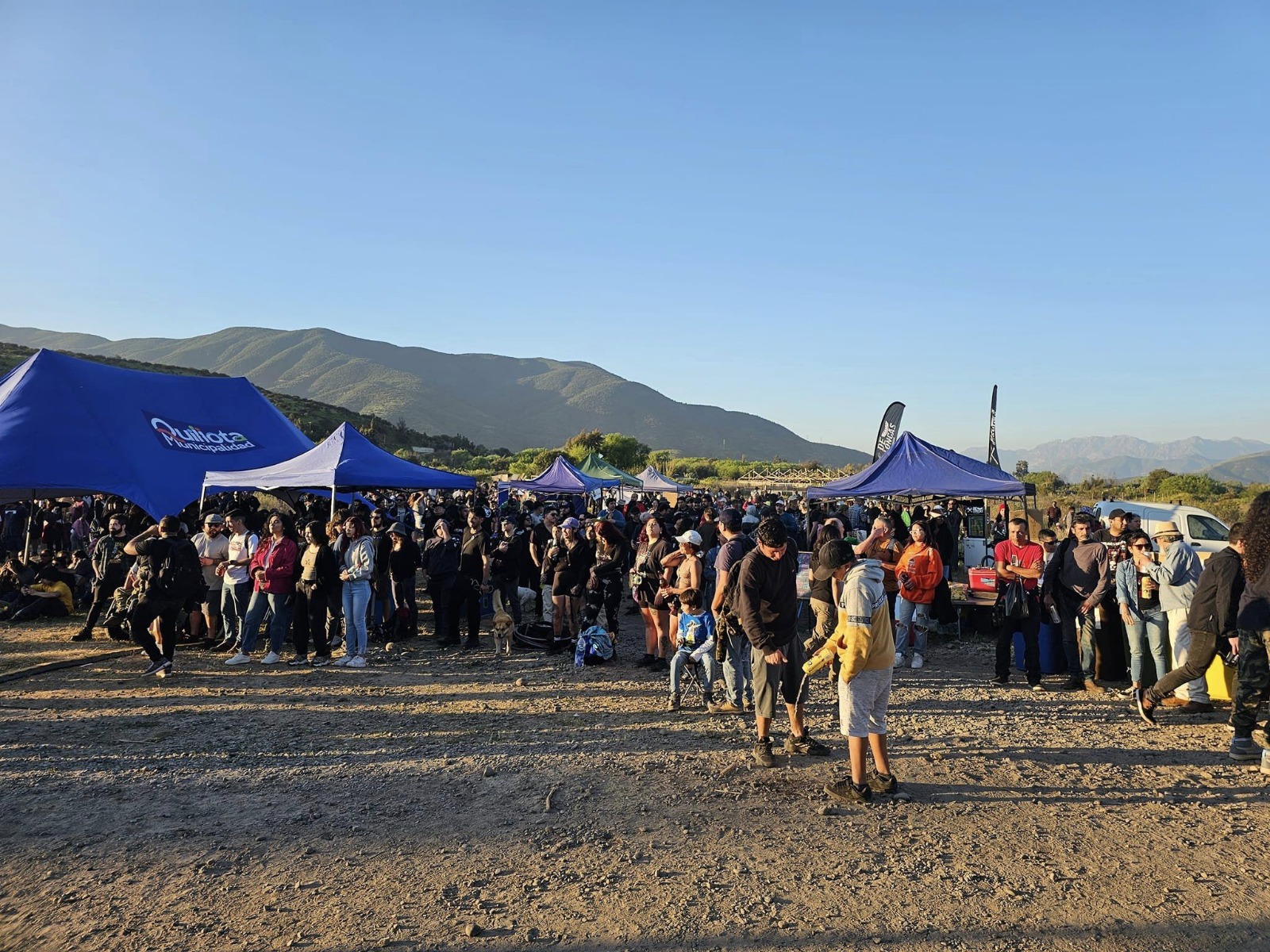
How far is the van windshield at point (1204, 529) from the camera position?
14.0 meters

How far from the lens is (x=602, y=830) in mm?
4500

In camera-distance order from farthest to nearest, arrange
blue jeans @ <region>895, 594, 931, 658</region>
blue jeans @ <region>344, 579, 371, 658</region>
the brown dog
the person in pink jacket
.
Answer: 1. the brown dog
2. blue jeans @ <region>344, 579, 371, 658</region>
3. the person in pink jacket
4. blue jeans @ <region>895, 594, 931, 658</region>

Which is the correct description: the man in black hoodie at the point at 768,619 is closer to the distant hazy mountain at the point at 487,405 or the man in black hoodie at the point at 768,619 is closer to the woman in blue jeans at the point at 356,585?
the woman in blue jeans at the point at 356,585

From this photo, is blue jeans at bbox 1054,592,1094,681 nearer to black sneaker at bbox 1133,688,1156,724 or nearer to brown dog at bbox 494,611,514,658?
black sneaker at bbox 1133,688,1156,724

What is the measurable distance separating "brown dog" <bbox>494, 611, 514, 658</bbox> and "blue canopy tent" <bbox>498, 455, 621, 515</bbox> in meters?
11.1

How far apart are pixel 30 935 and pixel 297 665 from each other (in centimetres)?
549

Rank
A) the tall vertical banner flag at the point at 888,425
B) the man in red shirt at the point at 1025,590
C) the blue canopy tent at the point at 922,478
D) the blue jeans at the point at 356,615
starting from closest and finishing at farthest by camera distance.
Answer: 1. the man in red shirt at the point at 1025,590
2. the blue jeans at the point at 356,615
3. the blue canopy tent at the point at 922,478
4. the tall vertical banner flag at the point at 888,425

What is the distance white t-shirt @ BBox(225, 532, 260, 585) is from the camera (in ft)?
29.7

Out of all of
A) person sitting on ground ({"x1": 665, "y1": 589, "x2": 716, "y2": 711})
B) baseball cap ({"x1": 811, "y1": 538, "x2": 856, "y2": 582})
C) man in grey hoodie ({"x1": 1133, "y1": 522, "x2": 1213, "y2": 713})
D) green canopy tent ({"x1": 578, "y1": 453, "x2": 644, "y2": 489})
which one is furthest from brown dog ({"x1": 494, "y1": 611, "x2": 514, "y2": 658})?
green canopy tent ({"x1": 578, "y1": 453, "x2": 644, "y2": 489})

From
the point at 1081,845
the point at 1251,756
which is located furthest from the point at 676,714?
the point at 1251,756

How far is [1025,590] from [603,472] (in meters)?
17.4

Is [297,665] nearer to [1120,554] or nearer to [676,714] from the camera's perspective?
[676,714]

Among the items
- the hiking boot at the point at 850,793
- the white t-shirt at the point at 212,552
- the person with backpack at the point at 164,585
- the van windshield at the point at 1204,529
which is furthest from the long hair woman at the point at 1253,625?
the van windshield at the point at 1204,529

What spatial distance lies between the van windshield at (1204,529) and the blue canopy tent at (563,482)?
13314 millimetres
